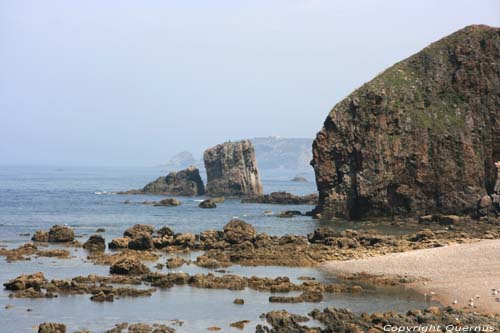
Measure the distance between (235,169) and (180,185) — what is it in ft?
36.7

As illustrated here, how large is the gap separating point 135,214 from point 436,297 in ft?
198

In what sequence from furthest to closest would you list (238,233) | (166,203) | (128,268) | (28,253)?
(166,203) → (238,233) → (28,253) → (128,268)

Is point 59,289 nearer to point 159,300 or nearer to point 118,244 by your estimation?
point 159,300

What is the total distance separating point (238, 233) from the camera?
60.8 metres

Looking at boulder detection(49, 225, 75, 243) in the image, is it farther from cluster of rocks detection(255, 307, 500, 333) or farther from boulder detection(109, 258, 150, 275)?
cluster of rocks detection(255, 307, 500, 333)

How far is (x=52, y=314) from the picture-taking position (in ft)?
112

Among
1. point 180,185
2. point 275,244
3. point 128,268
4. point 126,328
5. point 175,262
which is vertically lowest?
point 126,328

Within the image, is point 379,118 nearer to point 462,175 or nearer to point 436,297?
point 462,175

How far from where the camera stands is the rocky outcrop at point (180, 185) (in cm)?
14038

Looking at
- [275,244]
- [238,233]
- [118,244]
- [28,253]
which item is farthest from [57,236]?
[275,244]

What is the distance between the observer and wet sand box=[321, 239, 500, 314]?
123ft

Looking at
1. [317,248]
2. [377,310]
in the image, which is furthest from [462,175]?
[377,310]

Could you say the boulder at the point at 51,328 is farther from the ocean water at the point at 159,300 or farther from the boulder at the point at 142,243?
the boulder at the point at 142,243

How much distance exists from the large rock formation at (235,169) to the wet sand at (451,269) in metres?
85.7
